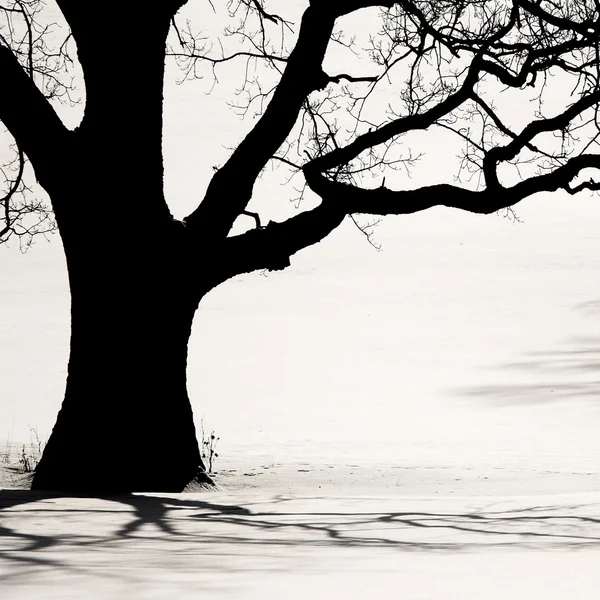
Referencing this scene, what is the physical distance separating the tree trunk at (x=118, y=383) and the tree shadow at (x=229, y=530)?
1.45 m

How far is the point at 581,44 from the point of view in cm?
1055

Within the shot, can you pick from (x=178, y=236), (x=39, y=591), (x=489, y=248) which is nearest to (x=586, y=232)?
(x=489, y=248)

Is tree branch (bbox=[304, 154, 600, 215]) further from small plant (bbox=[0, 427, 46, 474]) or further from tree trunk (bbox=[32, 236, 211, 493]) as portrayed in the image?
small plant (bbox=[0, 427, 46, 474])

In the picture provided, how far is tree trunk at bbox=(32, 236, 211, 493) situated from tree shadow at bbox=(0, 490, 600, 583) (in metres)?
1.45

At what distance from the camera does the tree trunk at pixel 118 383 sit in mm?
9508

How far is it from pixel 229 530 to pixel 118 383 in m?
3.58

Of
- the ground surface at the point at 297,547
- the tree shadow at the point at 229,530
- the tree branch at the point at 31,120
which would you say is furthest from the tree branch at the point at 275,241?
the tree shadow at the point at 229,530

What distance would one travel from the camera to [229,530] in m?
6.19

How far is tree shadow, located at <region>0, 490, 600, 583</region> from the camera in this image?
16.3 ft

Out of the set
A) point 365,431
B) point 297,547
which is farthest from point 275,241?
point 365,431

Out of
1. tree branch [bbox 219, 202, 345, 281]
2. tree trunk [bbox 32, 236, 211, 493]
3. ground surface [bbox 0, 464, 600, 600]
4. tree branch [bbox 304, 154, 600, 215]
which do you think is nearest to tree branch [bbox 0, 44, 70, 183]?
tree trunk [bbox 32, 236, 211, 493]

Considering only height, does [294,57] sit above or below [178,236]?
above

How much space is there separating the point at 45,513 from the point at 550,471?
667 cm

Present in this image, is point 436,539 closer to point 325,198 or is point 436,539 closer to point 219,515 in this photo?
point 219,515
